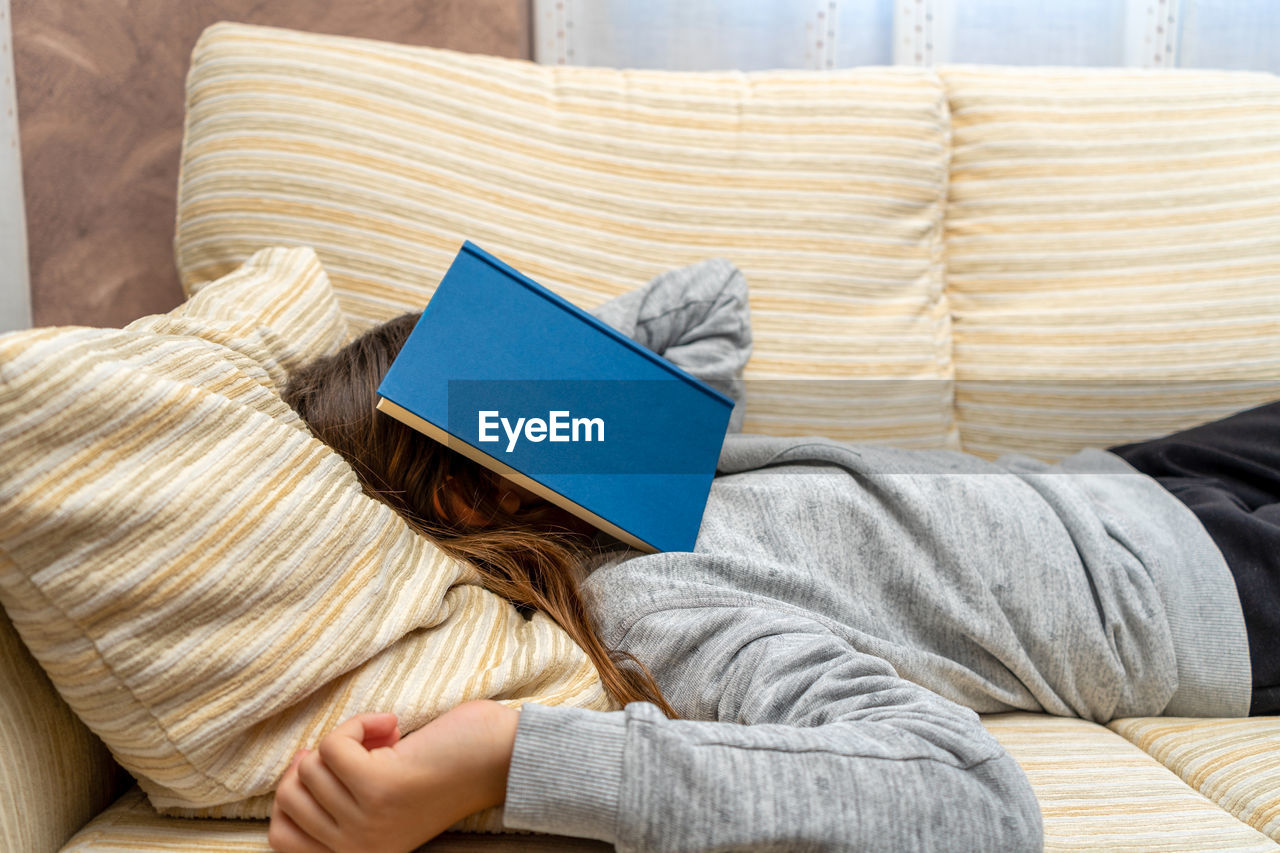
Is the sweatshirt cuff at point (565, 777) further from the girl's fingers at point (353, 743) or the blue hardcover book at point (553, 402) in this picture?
the blue hardcover book at point (553, 402)

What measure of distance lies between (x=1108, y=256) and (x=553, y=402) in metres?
0.79

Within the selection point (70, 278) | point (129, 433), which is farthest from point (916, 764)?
point (70, 278)

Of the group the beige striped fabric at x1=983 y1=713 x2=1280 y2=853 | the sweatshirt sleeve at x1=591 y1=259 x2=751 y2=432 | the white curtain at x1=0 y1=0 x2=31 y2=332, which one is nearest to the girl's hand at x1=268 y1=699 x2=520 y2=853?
the beige striped fabric at x1=983 y1=713 x2=1280 y2=853

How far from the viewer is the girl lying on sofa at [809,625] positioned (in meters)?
0.49

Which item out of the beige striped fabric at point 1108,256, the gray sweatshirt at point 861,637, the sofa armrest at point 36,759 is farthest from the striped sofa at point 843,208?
the sofa armrest at point 36,759

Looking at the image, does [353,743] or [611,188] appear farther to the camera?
[611,188]

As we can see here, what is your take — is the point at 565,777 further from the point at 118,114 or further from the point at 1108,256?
the point at 118,114

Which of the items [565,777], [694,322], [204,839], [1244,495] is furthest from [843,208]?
[204,839]

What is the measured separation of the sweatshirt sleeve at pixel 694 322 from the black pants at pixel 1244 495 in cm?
48

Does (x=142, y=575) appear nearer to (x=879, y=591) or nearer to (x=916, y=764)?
(x=916, y=764)

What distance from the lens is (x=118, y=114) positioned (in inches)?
48.1

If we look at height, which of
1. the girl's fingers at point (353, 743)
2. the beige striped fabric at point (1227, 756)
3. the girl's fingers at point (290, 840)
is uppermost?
the girl's fingers at point (353, 743)

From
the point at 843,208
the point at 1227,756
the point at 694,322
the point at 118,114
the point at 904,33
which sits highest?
the point at 904,33

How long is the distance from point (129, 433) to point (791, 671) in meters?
0.45
